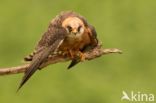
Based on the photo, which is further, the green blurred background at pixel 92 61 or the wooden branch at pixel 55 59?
the green blurred background at pixel 92 61

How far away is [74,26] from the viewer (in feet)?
20.4

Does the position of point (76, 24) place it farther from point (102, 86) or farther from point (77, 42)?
point (102, 86)

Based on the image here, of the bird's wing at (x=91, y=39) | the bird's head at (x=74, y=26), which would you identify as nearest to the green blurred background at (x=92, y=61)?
the bird's wing at (x=91, y=39)

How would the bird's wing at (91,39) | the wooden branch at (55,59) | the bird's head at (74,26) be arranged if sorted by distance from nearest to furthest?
the wooden branch at (55,59) < the bird's head at (74,26) < the bird's wing at (91,39)

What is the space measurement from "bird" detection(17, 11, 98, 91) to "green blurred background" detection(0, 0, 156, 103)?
2.06 metres

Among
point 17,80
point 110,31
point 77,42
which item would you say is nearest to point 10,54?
point 17,80

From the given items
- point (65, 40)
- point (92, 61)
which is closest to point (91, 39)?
point (65, 40)

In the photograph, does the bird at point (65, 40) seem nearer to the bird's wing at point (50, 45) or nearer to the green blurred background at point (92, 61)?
the bird's wing at point (50, 45)

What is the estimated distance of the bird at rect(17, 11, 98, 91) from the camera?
617 cm

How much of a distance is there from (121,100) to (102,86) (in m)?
0.36

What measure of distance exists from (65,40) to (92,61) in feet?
8.57

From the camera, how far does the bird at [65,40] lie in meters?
6.17

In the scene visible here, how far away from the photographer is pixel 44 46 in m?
6.25

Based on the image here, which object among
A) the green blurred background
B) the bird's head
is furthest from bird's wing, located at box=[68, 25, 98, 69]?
the green blurred background
